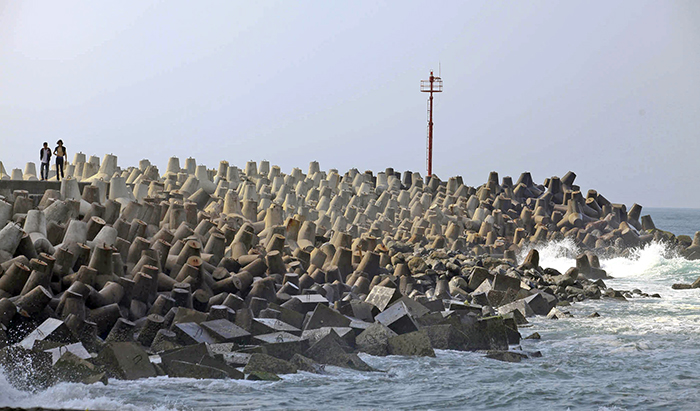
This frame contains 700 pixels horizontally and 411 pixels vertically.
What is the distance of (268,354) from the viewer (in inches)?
368

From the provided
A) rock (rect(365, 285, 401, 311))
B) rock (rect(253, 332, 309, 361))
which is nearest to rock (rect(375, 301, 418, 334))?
rock (rect(365, 285, 401, 311))

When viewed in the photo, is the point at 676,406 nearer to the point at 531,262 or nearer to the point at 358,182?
the point at 531,262

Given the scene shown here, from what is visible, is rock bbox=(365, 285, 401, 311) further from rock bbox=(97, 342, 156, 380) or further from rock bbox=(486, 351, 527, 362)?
rock bbox=(97, 342, 156, 380)

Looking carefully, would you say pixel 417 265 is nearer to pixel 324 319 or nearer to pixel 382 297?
pixel 382 297

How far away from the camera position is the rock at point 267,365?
891cm

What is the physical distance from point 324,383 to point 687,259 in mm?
20600

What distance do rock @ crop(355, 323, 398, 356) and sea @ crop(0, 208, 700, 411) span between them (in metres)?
0.17

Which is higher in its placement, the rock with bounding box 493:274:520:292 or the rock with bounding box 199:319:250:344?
the rock with bounding box 493:274:520:292

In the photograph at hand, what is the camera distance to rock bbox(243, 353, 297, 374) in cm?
891

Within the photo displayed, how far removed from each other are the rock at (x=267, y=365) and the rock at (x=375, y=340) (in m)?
1.45

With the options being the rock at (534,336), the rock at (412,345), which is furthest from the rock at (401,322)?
the rock at (534,336)

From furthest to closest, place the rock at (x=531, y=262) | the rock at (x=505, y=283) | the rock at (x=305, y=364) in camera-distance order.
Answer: the rock at (x=531, y=262), the rock at (x=505, y=283), the rock at (x=305, y=364)

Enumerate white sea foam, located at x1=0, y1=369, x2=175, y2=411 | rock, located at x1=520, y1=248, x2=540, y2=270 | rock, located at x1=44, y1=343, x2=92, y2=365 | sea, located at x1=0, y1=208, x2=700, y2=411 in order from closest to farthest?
white sea foam, located at x1=0, y1=369, x2=175, y2=411 < sea, located at x1=0, y1=208, x2=700, y2=411 < rock, located at x1=44, y1=343, x2=92, y2=365 < rock, located at x1=520, y1=248, x2=540, y2=270

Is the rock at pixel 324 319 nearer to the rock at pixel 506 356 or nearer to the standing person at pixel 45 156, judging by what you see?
the rock at pixel 506 356
